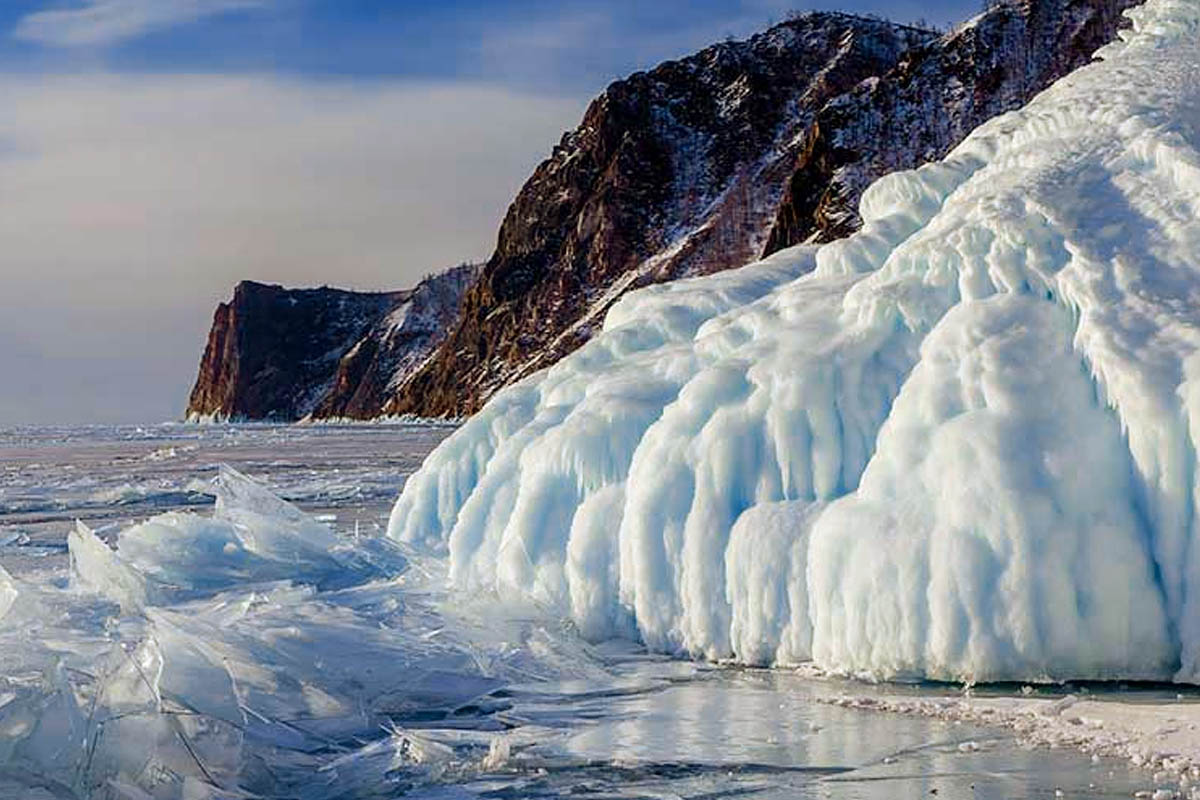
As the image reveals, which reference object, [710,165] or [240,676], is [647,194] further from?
[240,676]

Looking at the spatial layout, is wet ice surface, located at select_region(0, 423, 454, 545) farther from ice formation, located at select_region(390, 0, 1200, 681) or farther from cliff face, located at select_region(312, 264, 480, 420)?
cliff face, located at select_region(312, 264, 480, 420)

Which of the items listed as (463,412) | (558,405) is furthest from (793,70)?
(558,405)

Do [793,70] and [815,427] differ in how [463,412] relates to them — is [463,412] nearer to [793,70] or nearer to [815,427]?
[793,70]

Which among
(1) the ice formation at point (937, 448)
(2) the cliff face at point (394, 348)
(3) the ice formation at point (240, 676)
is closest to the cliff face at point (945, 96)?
(2) the cliff face at point (394, 348)

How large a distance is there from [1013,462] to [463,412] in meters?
104

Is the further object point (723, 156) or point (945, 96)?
point (723, 156)

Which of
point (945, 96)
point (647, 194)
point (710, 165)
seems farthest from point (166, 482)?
point (710, 165)

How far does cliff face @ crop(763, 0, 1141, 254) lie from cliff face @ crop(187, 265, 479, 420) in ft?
228

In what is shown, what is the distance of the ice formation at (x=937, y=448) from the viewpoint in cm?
723

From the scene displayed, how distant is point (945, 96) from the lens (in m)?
89.9

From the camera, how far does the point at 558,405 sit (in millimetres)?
11547

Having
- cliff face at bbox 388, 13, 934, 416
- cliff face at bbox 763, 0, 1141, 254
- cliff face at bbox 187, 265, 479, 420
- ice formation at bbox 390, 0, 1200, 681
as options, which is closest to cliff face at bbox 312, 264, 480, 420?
cliff face at bbox 187, 265, 479, 420

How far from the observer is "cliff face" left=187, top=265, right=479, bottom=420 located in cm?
15262

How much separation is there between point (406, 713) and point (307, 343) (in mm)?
172806
